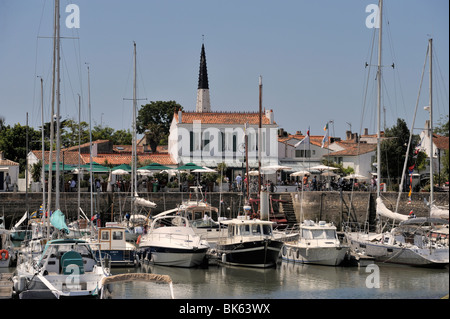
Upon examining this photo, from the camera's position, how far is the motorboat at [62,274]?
2261 centimetres

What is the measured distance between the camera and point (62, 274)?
24.1 metres

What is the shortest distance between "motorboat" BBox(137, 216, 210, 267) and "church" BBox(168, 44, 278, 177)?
28915mm

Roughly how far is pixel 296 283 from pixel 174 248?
648 centimetres

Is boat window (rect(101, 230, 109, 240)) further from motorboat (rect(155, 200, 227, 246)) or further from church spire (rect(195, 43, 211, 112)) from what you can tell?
church spire (rect(195, 43, 211, 112))

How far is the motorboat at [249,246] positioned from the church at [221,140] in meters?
28.4

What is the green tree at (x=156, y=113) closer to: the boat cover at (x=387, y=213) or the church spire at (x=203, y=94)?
the church spire at (x=203, y=94)

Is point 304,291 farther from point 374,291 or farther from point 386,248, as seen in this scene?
point 386,248

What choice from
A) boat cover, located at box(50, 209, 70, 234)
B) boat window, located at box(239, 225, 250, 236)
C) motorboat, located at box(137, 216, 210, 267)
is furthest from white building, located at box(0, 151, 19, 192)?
boat cover, located at box(50, 209, 70, 234)

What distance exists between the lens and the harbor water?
92.1ft

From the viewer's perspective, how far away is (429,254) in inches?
1334

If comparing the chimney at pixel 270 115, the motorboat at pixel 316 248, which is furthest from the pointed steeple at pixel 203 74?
the motorboat at pixel 316 248

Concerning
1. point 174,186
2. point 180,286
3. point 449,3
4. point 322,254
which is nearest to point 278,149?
point 174,186
